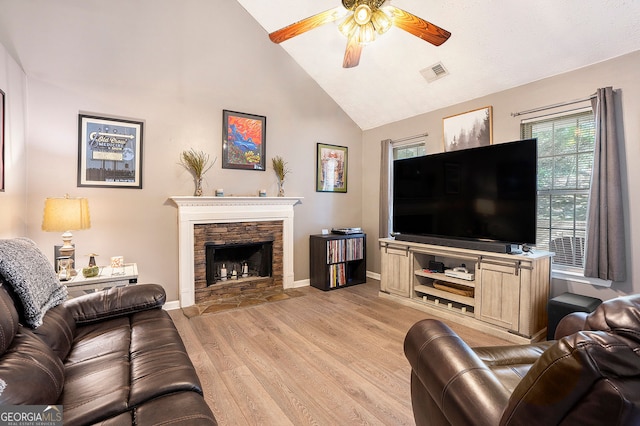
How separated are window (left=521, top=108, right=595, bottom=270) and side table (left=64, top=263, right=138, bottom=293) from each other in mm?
4128

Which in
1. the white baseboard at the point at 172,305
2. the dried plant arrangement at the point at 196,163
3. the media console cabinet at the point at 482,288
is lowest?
the white baseboard at the point at 172,305

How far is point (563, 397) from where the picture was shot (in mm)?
647

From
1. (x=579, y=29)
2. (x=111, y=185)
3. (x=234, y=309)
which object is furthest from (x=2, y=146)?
(x=579, y=29)

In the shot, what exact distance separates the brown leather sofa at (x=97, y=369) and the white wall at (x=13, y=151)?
125 centimetres

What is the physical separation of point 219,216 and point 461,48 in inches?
134

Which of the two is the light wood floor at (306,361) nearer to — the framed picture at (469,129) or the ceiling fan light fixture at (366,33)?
the framed picture at (469,129)

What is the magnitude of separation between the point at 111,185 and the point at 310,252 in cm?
273

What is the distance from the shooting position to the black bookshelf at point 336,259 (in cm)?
441

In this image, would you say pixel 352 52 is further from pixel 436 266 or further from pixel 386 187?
pixel 436 266

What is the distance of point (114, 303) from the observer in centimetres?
204

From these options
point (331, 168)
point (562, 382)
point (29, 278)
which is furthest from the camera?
point (331, 168)

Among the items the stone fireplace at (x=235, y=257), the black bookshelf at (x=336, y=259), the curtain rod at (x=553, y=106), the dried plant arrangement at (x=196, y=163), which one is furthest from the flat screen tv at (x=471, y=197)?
the dried plant arrangement at (x=196, y=163)

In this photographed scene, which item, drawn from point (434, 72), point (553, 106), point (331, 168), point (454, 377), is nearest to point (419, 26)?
point (434, 72)

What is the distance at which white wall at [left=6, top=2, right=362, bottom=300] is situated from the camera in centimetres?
296
